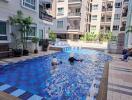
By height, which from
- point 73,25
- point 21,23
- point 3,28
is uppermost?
point 73,25

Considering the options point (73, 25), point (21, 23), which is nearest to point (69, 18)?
point (73, 25)

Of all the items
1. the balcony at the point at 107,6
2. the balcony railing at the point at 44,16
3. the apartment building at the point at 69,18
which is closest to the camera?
the balcony railing at the point at 44,16

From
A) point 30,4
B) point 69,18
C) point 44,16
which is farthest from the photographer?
point 69,18

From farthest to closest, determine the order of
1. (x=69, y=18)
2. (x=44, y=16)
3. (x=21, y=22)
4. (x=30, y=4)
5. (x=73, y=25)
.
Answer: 1. (x=73, y=25)
2. (x=69, y=18)
3. (x=44, y=16)
4. (x=30, y=4)
5. (x=21, y=22)

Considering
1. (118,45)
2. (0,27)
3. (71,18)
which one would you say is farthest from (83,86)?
(71,18)

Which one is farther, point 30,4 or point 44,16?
point 44,16

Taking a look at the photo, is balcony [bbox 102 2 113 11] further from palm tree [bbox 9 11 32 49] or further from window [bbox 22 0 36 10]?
palm tree [bbox 9 11 32 49]

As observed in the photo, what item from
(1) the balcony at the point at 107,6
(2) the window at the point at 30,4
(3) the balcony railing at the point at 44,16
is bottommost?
(3) the balcony railing at the point at 44,16

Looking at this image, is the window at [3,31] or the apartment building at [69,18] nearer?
the window at [3,31]

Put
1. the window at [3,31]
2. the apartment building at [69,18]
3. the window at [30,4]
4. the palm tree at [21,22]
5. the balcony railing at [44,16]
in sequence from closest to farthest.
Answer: the window at [3,31]
the palm tree at [21,22]
the window at [30,4]
the balcony railing at [44,16]
the apartment building at [69,18]

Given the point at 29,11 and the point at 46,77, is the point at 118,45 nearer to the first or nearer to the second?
the point at 29,11

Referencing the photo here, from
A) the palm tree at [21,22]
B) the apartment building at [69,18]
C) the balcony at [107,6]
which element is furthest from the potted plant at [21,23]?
the balcony at [107,6]

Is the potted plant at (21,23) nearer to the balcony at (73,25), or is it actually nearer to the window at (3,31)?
the window at (3,31)

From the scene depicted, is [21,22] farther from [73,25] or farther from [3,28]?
[73,25]
